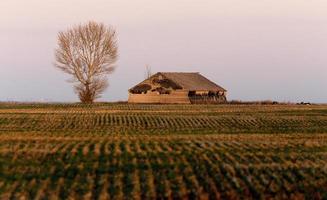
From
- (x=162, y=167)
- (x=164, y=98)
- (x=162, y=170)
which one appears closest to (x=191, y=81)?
(x=164, y=98)

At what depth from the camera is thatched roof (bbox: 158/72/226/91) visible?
3263 inches

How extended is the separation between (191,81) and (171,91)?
6.63 metres

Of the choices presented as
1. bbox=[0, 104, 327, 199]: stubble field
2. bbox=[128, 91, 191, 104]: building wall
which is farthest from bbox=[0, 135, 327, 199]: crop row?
bbox=[128, 91, 191, 104]: building wall

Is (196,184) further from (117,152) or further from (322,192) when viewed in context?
(117,152)

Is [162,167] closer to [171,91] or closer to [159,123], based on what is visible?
[159,123]

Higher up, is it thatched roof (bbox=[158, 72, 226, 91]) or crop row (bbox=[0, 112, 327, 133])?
thatched roof (bbox=[158, 72, 226, 91])

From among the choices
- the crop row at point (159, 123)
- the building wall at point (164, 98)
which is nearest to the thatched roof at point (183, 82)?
the building wall at point (164, 98)

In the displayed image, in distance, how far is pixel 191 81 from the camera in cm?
8650

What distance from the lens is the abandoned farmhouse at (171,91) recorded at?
265 ft

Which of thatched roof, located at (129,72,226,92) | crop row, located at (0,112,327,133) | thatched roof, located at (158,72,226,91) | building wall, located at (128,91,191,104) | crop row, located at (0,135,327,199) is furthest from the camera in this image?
thatched roof, located at (158,72,226,91)

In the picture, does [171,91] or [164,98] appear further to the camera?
[171,91]

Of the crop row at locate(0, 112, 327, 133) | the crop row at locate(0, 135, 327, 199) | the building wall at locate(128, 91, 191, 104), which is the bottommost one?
the crop row at locate(0, 135, 327, 199)

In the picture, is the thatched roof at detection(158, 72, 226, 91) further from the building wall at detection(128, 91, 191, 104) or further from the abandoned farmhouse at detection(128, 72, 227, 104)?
the building wall at detection(128, 91, 191, 104)

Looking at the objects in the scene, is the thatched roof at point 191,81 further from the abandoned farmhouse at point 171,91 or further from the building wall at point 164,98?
the building wall at point 164,98
